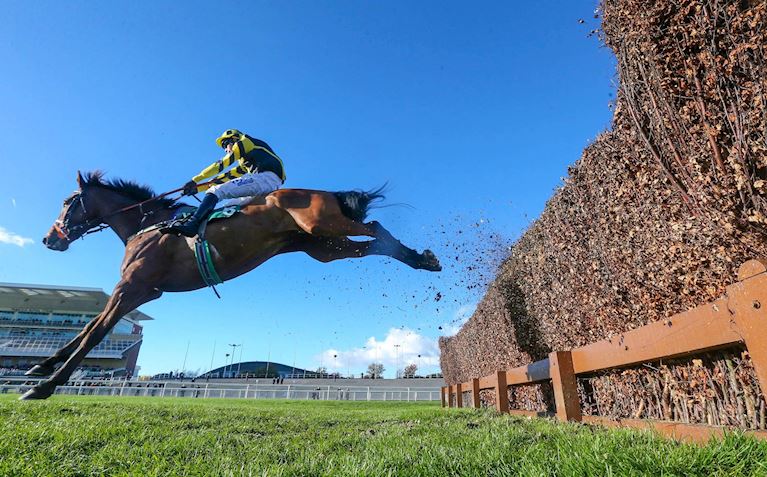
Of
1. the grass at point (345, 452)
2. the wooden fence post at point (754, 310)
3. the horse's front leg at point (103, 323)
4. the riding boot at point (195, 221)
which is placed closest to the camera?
the wooden fence post at point (754, 310)

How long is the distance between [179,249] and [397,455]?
4.58 meters

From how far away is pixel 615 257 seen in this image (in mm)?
3254

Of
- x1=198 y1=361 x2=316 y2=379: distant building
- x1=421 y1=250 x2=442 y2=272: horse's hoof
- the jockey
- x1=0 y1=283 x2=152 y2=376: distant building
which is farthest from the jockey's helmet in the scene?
x1=198 y1=361 x2=316 y2=379: distant building

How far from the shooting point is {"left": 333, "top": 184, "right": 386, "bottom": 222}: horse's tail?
17.7 ft

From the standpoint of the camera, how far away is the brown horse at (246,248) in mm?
5289

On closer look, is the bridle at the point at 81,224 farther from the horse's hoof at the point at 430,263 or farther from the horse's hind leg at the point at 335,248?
the horse's hoof at the point at 430,263

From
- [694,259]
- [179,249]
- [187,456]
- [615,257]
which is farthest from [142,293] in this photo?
[694,259]

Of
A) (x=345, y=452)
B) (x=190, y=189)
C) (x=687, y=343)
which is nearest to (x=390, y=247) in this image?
(x=345, y=452)

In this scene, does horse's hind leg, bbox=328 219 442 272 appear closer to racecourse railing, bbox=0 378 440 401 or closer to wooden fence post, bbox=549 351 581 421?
wooden fence post, bbox=549 351 581 421

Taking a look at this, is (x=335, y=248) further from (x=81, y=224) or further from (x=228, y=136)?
(x=81, y=224)

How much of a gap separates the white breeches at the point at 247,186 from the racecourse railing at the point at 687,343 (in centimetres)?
437

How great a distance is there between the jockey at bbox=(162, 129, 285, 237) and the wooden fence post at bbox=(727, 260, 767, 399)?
533 cm

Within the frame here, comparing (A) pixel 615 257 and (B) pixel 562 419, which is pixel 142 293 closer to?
(B) pixel 562 419

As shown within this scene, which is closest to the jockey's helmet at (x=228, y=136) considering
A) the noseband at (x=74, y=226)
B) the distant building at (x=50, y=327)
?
the noseband at (x=74, y=226)
